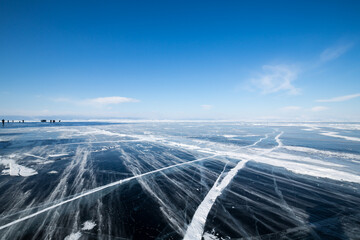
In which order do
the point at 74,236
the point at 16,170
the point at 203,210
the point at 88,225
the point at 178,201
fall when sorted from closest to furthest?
the point at 74,236 → the point at 88,225 → the point at 203,210 → the point at 178,201 → the point at 16,170

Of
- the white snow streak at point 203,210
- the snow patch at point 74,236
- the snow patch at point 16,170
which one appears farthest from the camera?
the snow patch at point 16,170

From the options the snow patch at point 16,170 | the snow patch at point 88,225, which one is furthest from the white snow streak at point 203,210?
the snow patch at point 16,170

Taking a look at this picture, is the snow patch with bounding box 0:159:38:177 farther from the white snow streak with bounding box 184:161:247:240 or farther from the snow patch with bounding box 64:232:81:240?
the white snow streak with bounding box 184:161:247:240

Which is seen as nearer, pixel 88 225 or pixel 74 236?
pixel 74 236

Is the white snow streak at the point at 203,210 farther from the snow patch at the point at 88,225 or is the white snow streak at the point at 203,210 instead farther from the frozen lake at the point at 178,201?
the snow patch at the point at 88,225

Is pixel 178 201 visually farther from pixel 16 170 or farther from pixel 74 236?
pixel 16 170

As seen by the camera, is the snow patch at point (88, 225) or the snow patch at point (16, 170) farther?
the snow patch at point (16, 170)

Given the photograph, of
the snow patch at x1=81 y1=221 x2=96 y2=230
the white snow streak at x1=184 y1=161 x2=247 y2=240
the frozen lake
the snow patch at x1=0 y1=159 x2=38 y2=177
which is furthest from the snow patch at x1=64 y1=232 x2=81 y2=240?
the snow patch at x1=0 y1=159 x2=38 y2=177

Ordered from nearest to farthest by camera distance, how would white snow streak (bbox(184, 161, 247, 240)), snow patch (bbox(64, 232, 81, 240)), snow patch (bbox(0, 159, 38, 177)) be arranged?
snow patch (bbox(64, 232, 81, 240))
white snow streak (bbox(184, 161, 247, 240))
snow patch (bbox(0, 159, 38, 177))

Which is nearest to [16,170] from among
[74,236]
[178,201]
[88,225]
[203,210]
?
[88,225]

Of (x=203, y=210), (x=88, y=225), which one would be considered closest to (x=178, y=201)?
(x=203, y=210)

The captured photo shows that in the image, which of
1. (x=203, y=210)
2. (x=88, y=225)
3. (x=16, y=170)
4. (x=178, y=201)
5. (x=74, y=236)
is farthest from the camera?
(x=16, y=170)

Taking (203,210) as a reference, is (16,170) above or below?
above
